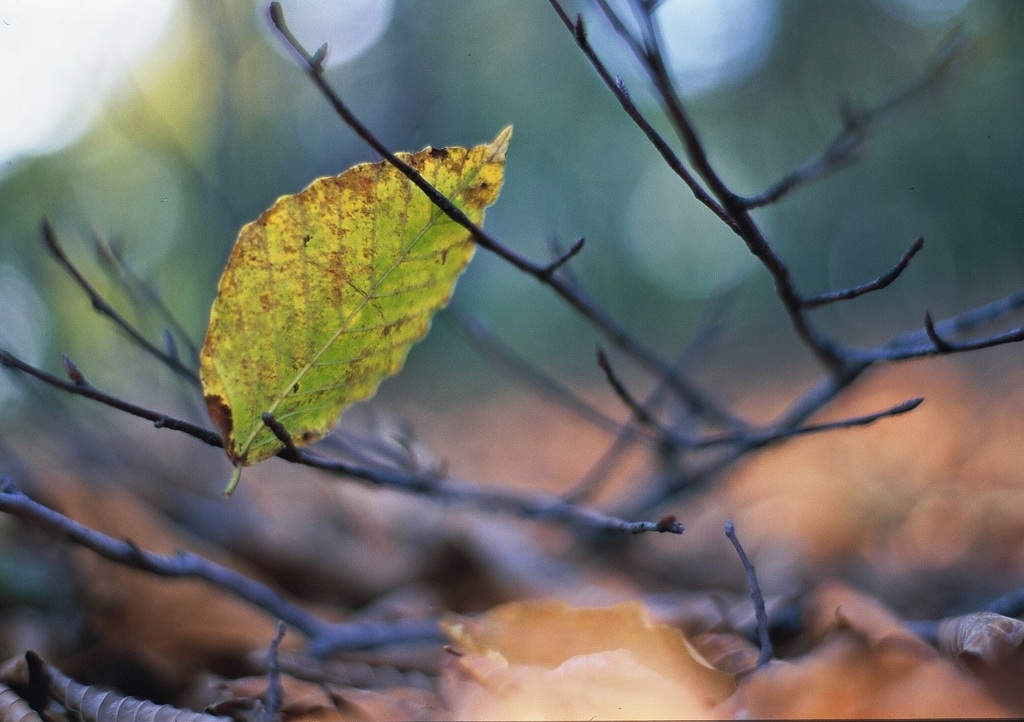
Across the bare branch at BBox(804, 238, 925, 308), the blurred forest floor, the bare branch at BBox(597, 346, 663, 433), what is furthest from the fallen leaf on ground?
the bare branch at BBox(804, 238, 925, 308)

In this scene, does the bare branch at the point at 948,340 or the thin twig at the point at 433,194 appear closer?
the thin twig at the point at 433,194

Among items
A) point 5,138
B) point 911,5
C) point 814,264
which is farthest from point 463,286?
point 5,138

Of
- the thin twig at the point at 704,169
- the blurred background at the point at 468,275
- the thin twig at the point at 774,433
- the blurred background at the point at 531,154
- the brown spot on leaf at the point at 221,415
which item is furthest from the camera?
the blurred background at the point at 531,154

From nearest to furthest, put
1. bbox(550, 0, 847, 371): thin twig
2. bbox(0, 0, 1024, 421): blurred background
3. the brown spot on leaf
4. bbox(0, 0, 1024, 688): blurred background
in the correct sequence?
1. bbox(550, 0, 847, 371): thin twig
2. the brown spot on leaf
3. bbox(0, 0, 1024, 688): blurred background
4. bbox(0, 0, 1024, 421): blurred background

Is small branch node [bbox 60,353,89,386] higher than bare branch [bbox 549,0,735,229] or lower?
lower

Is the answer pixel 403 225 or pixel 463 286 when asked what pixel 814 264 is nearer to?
pixel 463 286

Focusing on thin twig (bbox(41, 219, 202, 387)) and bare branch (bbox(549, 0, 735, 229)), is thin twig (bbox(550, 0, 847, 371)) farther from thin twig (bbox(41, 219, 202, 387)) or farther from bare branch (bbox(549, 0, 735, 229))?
thin twig (bbox(41, 219, 202, 387))

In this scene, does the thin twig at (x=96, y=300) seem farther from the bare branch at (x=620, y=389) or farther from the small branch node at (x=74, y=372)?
the bare branch at (x=620, y=389)

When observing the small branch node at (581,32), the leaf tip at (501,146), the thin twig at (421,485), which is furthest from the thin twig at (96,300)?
the small branch node at (581,32)
